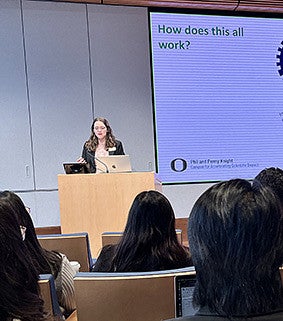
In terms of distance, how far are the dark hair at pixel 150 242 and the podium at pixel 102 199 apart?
1.65 m

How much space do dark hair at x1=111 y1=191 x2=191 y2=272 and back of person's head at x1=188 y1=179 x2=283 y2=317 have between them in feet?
3.13

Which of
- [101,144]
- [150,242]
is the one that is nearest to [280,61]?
[101,144]

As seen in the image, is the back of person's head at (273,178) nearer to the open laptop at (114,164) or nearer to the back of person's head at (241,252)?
the back of person's head at (241,252)

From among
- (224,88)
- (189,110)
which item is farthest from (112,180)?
(224,88)

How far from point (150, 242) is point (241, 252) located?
40.3 inches

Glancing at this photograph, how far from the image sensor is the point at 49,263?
1.67m

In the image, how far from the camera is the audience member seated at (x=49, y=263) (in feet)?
5.28

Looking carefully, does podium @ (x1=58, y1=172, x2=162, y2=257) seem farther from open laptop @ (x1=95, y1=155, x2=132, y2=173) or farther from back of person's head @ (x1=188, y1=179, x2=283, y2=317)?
back of person's head @ (x1=188, y1=179, x2=283, y2=317)

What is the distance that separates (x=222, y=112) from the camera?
570 cm

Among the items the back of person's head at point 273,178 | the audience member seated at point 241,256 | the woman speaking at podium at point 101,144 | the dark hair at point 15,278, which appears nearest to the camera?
the audience member seated at point 241,256

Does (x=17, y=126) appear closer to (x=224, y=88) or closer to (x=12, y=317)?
(x=224, y=88)

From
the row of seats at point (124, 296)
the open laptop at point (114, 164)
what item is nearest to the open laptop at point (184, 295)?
the row of seats at point (124, 296)

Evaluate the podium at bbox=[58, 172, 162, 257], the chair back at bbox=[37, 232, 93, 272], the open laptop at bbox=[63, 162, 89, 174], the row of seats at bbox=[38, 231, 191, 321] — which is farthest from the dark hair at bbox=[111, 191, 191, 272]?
the open laptop at bbox=[63, 162, 89, 174]

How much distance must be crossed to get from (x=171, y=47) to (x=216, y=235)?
16.4 feet
